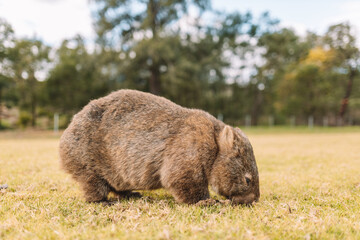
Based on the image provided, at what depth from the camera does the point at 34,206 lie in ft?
11.1

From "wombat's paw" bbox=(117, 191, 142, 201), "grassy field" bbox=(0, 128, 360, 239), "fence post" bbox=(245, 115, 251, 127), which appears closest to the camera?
"grassy field" bbox=(0, 128, 360, 239)

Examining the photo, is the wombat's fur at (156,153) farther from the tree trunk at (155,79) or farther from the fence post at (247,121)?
the fence post at (247,121)

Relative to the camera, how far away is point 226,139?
3549 millimetres

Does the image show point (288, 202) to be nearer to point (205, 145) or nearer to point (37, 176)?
point (205, 145)

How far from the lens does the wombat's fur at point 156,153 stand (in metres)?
3.45

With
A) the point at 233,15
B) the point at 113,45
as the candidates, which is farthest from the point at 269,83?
the point at 113,45

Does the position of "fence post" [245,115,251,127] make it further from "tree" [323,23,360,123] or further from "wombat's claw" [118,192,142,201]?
"wombat's claw" [118,192,142,201]

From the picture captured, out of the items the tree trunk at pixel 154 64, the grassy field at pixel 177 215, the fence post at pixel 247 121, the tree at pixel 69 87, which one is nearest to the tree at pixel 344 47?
the fence post at pixel 247 121

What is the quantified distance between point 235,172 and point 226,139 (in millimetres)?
419

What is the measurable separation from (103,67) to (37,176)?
20.6m

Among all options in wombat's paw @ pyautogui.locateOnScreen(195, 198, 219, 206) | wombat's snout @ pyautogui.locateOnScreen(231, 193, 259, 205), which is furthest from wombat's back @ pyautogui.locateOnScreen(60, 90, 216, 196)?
wombat's snout @ pyautogui.locateOnScreen(231, 193, 259, 205)

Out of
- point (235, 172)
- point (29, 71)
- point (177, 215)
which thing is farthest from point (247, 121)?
point (177, 215)

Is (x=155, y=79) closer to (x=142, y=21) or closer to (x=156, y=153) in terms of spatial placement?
(x=142, y=21)

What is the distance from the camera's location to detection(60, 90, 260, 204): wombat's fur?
136 inches
